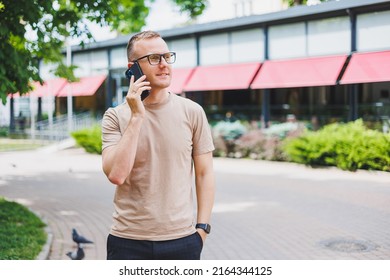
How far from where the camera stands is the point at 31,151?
270 inches

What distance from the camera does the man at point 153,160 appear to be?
2133 mm

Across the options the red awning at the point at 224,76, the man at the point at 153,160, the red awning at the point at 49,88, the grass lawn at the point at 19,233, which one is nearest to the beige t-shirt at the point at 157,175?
the man at the point at 153,160

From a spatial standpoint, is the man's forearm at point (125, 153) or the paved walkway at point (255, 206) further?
the paved walkway at point (255, 206)

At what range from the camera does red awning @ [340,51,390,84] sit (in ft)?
14.7

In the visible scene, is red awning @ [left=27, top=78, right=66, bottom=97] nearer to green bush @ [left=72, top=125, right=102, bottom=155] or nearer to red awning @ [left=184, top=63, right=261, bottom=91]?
green bush @ [left=72, top=125, right=102, bottom=155]

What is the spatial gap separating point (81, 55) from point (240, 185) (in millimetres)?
3270

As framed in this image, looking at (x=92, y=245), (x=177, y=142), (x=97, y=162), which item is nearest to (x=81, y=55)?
(x=97, y=162)

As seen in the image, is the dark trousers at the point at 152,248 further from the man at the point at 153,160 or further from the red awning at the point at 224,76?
the red awning at the point at 224,76

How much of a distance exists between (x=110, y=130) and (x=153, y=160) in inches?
8.7

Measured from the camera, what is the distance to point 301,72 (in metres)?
9.99

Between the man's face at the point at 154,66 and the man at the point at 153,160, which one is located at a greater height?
the man's face at the point at 154,66

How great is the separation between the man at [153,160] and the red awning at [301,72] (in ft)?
15.5

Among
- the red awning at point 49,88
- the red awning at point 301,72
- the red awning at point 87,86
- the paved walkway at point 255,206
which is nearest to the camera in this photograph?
the paved walkway at point 255,206

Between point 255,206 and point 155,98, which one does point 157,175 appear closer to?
→ point 155,98
